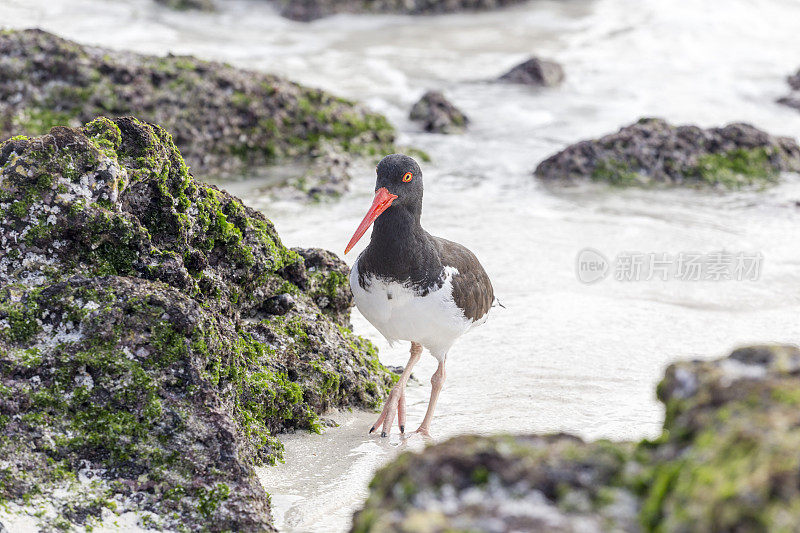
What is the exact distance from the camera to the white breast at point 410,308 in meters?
4.32

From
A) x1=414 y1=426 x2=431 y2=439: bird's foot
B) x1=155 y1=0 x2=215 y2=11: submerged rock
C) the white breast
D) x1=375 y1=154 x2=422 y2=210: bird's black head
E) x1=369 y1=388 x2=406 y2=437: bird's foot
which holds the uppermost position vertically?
x1=155 y1=0 x2=215 y2=11: submerged rock

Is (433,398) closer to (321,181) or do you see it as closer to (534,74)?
(321,181)

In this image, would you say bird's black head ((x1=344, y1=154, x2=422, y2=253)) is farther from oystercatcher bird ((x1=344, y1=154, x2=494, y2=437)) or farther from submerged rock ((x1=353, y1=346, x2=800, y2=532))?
submerged rock ((x1=353, y1=346, x2=800, y2=532))

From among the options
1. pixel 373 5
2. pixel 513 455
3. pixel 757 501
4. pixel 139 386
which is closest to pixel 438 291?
pixel 139 386

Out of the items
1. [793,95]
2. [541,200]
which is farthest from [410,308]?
[793,95]

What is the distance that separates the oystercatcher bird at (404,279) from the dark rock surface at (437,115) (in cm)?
594

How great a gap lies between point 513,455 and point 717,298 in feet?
16.5

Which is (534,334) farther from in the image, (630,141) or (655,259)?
(630,141)

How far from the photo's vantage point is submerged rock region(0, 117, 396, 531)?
2895 mm

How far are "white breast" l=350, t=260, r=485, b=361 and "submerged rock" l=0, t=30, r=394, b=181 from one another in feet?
15.3

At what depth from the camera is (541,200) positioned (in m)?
8.41

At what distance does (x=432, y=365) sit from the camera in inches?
216

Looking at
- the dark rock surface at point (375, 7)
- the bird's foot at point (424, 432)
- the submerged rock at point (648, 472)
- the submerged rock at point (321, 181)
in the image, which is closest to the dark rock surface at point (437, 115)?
the submerged rock at point (321, 181)

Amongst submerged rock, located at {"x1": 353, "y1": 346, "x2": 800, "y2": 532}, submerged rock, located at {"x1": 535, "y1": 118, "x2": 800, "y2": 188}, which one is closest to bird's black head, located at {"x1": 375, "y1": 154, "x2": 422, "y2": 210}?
submerged rock, located at {"x1": 353, "y1": 346, "x2": 800, "y2": 532}
